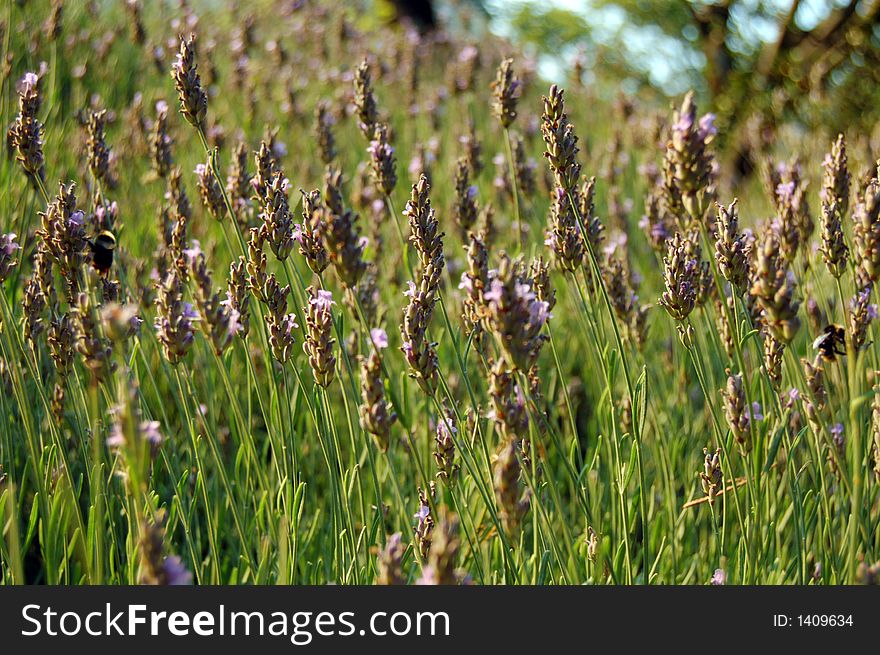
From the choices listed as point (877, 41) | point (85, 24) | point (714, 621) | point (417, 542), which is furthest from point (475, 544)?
Answer: point (877, 41)

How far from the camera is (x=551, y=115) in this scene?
5.06ft

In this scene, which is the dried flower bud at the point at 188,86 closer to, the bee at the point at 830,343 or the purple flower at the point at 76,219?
the purple flower at the point at 76,219

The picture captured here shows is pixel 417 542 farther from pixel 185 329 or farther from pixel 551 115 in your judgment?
pixel 551 115

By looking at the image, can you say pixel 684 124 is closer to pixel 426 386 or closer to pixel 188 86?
pixel 426 386

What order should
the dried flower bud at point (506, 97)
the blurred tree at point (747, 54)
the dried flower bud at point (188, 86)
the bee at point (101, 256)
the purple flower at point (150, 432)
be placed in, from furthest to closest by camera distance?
the blurred tree at point (747, 54) < the dried flower bud at point (506, 97) < the dried flower bud at point (188, 86) < the bee at point (101, 256) < the purple flower at point (150, 432)

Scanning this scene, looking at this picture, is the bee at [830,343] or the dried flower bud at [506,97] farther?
the dried flower bud at [506,97]

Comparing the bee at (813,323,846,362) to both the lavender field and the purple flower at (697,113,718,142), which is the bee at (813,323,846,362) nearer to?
the lavender field

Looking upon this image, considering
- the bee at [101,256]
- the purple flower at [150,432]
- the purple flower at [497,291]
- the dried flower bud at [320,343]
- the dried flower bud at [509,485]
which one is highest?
the bee at [101,256]

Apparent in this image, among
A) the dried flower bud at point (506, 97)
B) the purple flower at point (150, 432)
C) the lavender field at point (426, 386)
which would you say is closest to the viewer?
the purple flower at point (150, 432)

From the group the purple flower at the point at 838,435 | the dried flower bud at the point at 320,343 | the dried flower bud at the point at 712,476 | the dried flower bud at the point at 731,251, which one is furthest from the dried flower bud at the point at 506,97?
the purple flower at the point at 838,435

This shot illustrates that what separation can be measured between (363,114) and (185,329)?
0.99m

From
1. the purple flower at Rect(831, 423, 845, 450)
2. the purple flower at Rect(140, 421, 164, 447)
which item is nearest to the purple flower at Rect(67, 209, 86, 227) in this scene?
the purple flower at Rect(140, 421, 164, 447)

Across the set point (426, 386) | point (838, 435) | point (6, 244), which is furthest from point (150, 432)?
point (838, 435)

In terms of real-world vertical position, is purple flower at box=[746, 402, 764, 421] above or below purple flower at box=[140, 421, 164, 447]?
above
